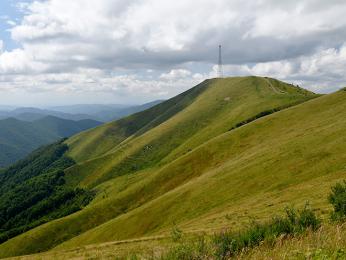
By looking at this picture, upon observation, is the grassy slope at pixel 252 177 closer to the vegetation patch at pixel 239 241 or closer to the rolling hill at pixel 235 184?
the rolling hill at pixel 235 184

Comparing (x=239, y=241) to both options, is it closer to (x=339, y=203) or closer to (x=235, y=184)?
(x=339, y=203)

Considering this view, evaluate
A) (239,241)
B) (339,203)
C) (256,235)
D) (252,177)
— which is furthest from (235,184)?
(239,241)

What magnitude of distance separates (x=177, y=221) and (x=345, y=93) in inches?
3102

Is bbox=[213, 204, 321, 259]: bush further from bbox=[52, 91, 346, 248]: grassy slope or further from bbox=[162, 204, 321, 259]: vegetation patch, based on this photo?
bbox=[52, 91, 346, 248]: grassy slope

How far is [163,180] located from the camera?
110688mm

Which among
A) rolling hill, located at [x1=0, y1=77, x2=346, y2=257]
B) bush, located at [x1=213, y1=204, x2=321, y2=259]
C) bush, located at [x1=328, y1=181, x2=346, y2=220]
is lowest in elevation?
rolling hill, located at [x1=0, y1=77, x2=346, y2=257]

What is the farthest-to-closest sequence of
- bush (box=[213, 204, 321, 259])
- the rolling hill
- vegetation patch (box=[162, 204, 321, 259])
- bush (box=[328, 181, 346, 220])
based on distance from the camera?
the rolling hill → bush (box=[328, 181, 346, 220]) → bush (box=[213, 204, 321, 259]) → vegetation patch (box=[162, 204, 321, 259])

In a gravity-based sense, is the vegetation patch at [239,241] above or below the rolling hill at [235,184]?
above

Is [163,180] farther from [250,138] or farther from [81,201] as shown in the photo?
[81,201]

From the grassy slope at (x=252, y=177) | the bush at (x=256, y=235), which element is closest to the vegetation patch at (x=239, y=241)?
the bush at (x=256, y=235)

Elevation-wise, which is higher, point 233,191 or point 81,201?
point 233,191

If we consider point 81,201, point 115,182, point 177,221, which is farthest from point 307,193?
point 81,201

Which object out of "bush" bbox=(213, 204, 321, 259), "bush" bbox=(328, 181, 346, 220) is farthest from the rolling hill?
"bush" bbox=(213, 204, 321, 259)

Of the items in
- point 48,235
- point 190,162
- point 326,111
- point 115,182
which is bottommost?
point 48,235
